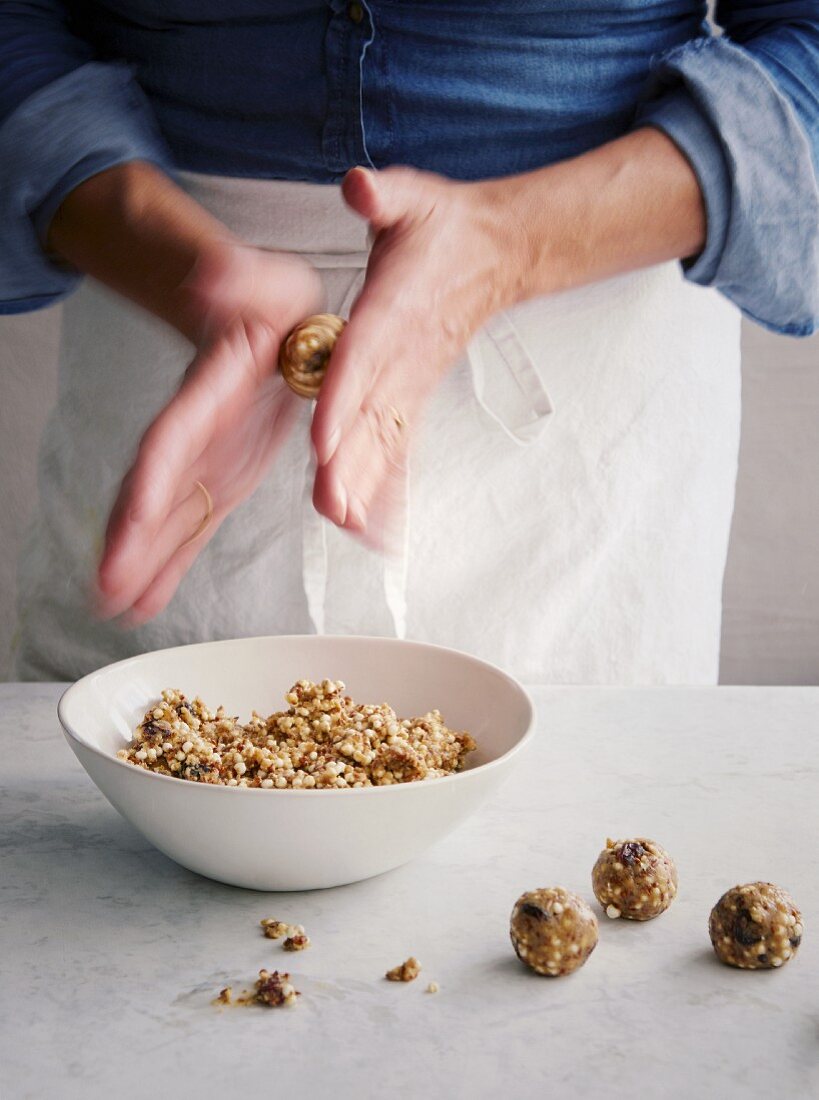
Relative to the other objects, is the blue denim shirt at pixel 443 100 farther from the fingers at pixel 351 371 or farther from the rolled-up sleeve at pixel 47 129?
the fingers at pixel 351 371

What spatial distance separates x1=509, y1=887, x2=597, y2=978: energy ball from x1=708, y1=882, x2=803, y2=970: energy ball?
6 centimetres

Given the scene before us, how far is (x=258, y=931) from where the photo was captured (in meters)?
0.62

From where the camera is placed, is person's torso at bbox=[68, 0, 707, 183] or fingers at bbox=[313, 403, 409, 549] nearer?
fingers at bbox=[313, 403, 409, 549]

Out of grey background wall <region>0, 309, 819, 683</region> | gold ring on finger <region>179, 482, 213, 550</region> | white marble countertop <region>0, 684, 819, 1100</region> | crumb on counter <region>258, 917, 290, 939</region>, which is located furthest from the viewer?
grey background wall <region>0, 309, 819, 683</region>

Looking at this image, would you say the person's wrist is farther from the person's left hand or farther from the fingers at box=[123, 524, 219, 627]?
the fingers at box=[123, 524, 219, 627]

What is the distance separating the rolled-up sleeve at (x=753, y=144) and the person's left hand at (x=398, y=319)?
0.52ft

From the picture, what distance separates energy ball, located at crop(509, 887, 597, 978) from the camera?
1.87 ft

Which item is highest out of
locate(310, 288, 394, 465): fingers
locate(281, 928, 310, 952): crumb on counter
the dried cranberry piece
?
locate(310, 288, 394, 465): fingers

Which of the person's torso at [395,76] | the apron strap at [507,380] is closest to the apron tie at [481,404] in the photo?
the apron strap at [507,380]

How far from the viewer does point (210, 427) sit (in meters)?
0.77

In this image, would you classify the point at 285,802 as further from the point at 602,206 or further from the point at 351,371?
the point at 602,206

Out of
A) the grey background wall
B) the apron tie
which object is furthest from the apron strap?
the grey background wall

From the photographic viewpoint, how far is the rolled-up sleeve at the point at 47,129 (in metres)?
0.96

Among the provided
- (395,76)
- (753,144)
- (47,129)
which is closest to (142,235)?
(47,129)
